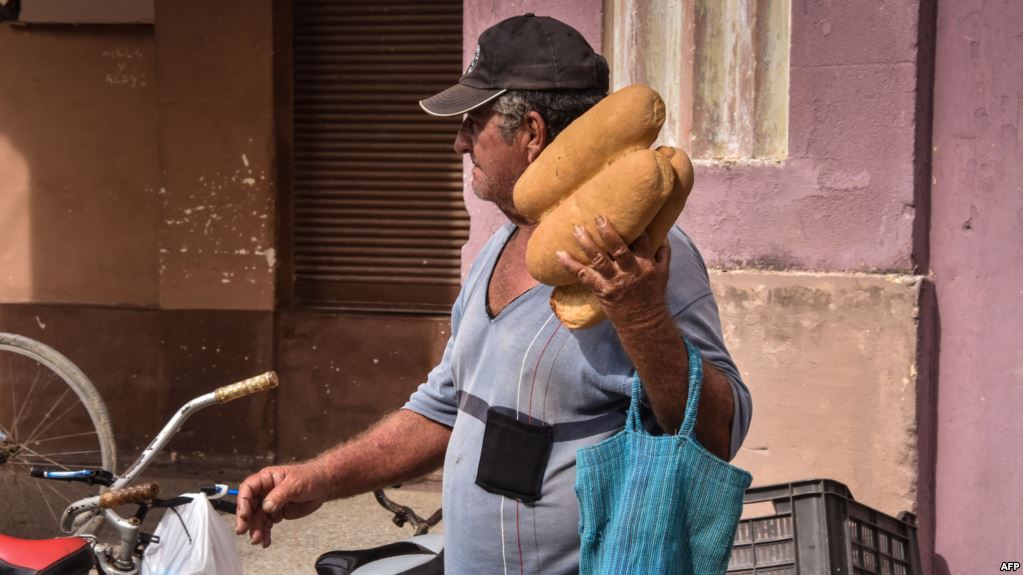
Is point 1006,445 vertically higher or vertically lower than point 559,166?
lower

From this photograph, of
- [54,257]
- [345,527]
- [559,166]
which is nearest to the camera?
[559,166]

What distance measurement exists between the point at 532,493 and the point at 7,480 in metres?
4.68

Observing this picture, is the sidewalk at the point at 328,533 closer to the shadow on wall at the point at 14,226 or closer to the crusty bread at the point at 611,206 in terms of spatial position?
the shadow on wall at the point at 14,226

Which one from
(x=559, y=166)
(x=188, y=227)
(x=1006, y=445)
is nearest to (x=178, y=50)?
(x=188, y=227)

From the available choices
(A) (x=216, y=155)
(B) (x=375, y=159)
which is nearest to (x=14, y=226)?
(A) (x=216, y=155)

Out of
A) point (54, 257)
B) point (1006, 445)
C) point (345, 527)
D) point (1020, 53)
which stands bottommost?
point (345, 527)

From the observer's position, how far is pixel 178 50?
21.2 feet

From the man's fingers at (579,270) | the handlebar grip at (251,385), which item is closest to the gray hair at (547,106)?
the man's fingers at (579,270)

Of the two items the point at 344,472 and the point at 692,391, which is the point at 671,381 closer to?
the point at 692,391

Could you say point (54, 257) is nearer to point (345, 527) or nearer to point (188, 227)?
point (188, 227)

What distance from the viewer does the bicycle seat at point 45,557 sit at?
3.02 m

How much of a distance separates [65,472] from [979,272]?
2878mm

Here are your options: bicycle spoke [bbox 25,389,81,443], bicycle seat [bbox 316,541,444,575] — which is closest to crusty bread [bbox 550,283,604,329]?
bicycle seat [bbox 316,541,444,575]

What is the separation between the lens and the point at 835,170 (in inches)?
156
